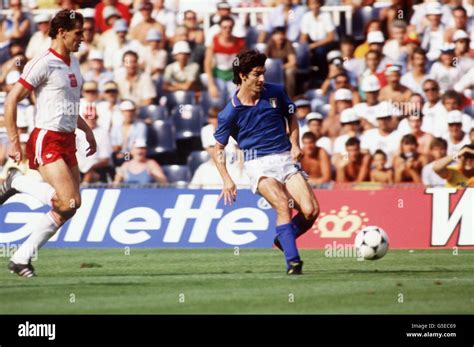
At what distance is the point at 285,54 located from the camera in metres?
18.8

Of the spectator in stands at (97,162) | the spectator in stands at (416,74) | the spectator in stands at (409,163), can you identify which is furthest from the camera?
the spectator in stands at (416,74)

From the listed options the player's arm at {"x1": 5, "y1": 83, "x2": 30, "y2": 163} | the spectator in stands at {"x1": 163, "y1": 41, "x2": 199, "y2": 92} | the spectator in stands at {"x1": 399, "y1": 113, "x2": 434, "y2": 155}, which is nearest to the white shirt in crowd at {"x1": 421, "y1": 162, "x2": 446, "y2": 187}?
→ the spectator in stands at {"x1": 399, "y1": 113, "x2": 434, "y2": 155}

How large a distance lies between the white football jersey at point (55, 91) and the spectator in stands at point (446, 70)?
23.1 feet

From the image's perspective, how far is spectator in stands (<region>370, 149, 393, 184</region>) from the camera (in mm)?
17359

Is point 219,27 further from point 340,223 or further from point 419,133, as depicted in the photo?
point 340,223

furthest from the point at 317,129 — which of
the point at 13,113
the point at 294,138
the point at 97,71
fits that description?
the point at 13,113

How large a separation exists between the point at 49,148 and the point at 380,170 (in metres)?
6.01

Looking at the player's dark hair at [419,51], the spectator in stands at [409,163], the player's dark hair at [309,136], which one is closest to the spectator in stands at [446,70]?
the player's dark hair at [419,51]

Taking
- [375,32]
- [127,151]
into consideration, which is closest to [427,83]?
[375,32]

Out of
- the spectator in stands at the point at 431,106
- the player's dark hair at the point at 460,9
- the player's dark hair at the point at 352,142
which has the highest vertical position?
the player's dark hair at the point at 460,9

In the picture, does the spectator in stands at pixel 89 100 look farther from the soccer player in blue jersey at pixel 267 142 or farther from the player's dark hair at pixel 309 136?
the soccer player in blue jersey at pixel 267 142

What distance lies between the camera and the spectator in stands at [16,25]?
1989cm

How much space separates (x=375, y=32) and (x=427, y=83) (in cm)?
127

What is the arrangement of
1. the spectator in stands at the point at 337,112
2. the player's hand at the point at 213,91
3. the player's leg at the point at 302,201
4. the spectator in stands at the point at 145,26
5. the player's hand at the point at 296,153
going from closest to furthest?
1. the player's hand at the point at 296,153
2. the player's leg at the point at 302,201
3. the spectator in stands at the point at 337,112
4. the player's hand at the point at 213,91
5. the spectator in stands at the point at 145,26
